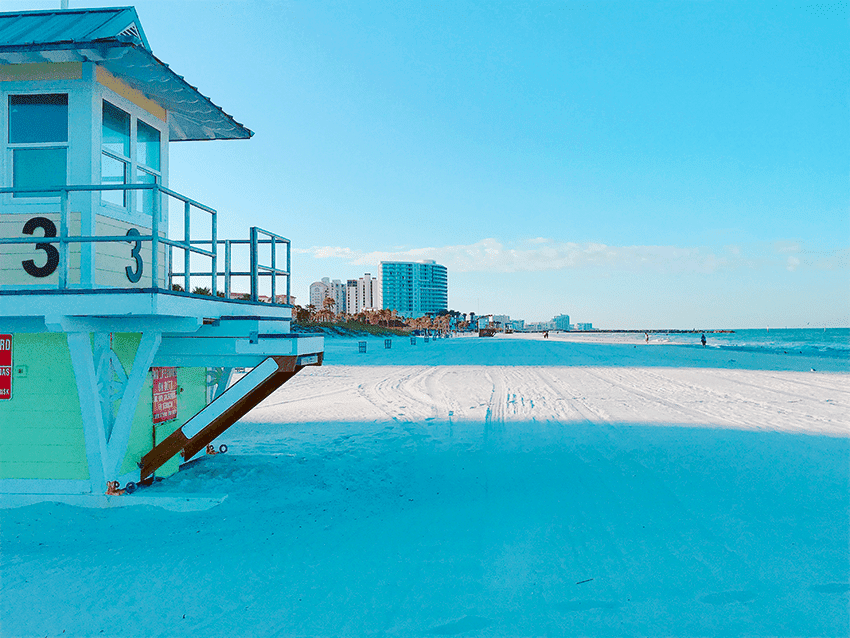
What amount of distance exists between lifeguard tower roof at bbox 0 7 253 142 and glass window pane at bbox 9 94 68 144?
0.40m

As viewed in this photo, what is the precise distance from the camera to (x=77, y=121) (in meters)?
5.81

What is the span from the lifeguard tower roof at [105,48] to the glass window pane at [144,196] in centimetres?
105

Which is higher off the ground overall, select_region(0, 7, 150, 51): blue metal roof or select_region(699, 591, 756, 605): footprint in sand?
select_region(0, 7, 150, 51): blue metal roof

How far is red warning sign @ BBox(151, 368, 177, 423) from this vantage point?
692 cm

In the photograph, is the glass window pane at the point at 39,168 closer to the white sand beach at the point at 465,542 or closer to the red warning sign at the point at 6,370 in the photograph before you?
the red warning sign at the point at 6,370

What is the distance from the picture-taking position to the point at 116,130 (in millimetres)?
6355

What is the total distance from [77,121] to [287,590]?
5.72 metres

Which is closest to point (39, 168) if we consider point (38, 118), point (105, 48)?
point (38, 118)

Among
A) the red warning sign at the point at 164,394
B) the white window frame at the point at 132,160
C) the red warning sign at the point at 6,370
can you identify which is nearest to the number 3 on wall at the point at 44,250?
the white window frame at the point at 132,160

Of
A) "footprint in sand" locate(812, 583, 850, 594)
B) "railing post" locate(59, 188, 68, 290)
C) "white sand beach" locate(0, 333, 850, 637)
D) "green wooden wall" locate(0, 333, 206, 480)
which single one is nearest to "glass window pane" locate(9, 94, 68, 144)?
"railing post" locate(59, 188, 68, 290)

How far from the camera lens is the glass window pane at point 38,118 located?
589 centimetres

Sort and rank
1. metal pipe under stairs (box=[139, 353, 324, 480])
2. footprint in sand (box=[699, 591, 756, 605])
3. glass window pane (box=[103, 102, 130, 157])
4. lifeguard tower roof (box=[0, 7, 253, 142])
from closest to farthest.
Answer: footprint in sand (box=[699, 591, 756, 605]) → lifeguard tower roof (box=[0, 7, 253, 142]) → metal pipe under stairs (box=[139, 353, 324, 480]) → glass window pane (box=[103, 102, 130, 157])

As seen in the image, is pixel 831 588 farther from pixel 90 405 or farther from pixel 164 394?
pixel 164 394

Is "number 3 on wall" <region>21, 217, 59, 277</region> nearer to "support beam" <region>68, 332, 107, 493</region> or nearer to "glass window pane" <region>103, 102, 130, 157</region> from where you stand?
"support beam" <region>68, 332, 107, 493</region>
